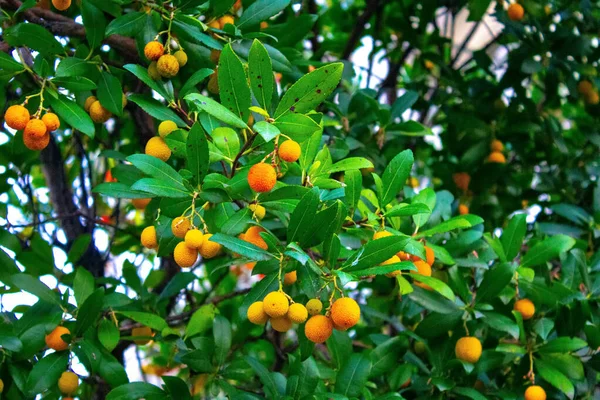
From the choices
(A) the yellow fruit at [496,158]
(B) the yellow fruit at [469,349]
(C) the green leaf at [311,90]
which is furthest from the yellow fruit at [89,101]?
(A) the yellow fruit at [496,158]

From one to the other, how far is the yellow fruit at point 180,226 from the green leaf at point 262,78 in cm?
22

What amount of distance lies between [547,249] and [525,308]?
5.4 inches

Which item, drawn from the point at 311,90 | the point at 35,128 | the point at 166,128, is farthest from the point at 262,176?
the point at 35,128

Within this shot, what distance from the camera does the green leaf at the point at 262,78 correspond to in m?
1.15

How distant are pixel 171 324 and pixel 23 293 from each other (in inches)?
15.2

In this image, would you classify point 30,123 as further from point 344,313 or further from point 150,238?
point 344,313

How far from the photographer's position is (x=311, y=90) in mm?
1141

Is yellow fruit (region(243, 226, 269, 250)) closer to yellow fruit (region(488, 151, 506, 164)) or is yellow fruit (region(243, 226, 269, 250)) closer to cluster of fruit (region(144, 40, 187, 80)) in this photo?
cluster of fruit (region(144, 40, 187, 80))

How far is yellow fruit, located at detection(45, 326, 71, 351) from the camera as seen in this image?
145 cm

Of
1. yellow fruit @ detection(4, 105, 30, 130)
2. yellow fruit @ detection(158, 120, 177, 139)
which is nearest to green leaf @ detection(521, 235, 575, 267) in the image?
yellow fruit @ detection(158, 120, 177, 139)

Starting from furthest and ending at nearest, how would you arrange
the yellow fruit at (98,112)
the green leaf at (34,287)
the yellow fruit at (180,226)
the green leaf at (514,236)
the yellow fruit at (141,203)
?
the yellow fruit at (141,203), the green leaf at (514,236), the green leaf at (34,287), the yellow fruit at (98,112), the yellow fruit at (180,226)

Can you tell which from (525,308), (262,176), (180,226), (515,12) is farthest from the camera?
(515,12)

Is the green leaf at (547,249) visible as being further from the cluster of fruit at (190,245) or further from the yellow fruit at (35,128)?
the yellow fruit at (35,128)

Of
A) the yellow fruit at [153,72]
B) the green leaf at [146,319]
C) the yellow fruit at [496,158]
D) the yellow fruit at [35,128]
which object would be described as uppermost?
the yellow fruit at [153,72]
